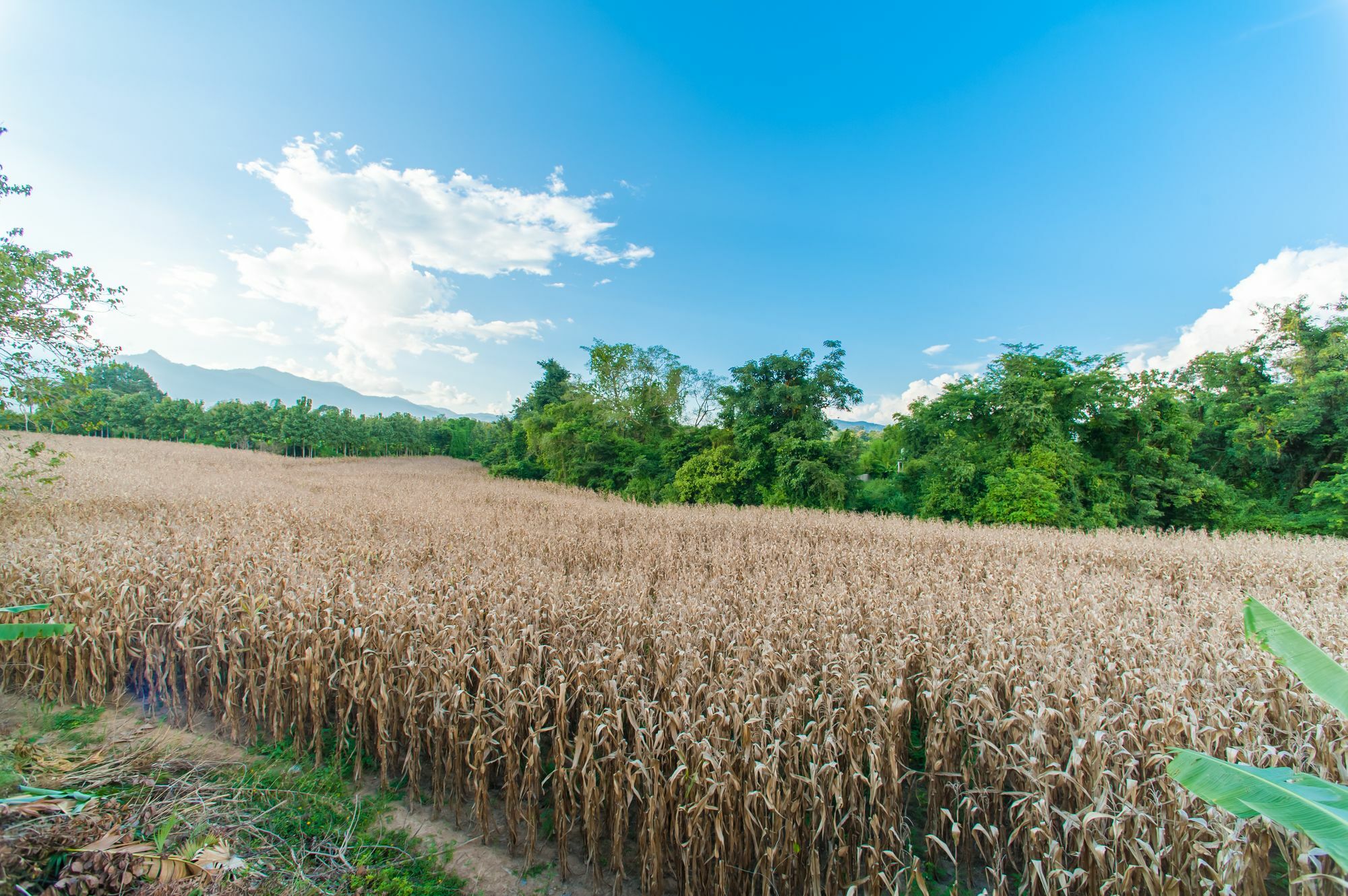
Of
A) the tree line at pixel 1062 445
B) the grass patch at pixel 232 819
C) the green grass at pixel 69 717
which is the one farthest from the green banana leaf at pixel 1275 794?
the tree line at pixel 1062 445

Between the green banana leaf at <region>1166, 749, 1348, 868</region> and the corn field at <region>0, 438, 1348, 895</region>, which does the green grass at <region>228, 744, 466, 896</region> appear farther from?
the green banana leaf at <region>1166, 749, 1348, 868</region>

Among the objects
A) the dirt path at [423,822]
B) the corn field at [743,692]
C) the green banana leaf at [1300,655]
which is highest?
the green banana leaf at [1300,655]

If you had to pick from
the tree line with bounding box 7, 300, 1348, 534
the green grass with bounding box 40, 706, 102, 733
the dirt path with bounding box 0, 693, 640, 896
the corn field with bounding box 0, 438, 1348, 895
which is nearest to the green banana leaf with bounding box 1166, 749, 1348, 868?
the corn field with bounding box 0, 438, 1348, 895

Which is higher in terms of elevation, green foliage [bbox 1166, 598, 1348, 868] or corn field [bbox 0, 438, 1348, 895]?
green foliage [bbox 1166, 598, 1348, 868]

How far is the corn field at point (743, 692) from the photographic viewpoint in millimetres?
2418

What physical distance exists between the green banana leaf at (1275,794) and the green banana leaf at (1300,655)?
0.51 m

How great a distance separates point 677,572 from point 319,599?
168 inches

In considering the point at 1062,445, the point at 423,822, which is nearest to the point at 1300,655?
the point at 423,822

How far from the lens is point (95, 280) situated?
24.5 feet

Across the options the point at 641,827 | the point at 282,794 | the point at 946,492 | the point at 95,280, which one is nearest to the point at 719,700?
the point at 641,827

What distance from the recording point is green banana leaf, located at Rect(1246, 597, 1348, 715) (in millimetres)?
2080

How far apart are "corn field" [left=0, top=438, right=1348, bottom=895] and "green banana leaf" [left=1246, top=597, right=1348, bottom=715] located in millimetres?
601

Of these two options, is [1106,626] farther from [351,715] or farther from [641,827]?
[351,715]

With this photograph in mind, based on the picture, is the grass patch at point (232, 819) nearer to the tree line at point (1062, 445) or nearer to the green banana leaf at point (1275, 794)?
the green banana leaf at point (1275, 794)
